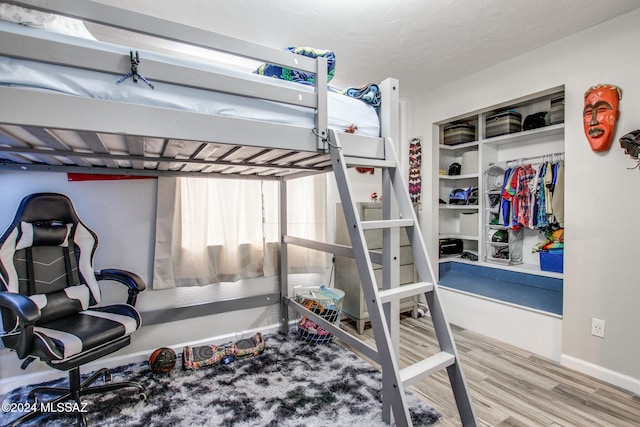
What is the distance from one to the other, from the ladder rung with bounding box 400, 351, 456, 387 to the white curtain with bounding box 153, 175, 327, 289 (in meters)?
1.84

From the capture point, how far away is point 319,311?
107 inches

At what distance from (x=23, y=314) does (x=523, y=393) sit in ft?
9.41

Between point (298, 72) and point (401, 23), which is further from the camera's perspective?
point (401, 23)

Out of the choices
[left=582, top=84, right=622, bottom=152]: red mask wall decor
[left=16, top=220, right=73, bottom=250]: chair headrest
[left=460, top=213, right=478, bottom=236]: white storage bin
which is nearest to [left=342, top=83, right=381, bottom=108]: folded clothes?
[left=582, top=84, right=622, bottom=152]: red mask wall decor

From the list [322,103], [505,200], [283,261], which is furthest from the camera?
[505,200]

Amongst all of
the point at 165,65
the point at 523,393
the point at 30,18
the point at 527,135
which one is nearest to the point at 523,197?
the point at 527,135

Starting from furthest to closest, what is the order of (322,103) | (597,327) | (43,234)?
(597,327)
(43,234)
(322,103)

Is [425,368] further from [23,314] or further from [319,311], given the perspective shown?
[23,314]

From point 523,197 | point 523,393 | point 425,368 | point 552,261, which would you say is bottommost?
point 523,393

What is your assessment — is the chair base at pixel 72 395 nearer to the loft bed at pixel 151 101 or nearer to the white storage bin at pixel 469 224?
the loft bed at pixel 151 101

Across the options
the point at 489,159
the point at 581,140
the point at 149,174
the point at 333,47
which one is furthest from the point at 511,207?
the point at 149,174

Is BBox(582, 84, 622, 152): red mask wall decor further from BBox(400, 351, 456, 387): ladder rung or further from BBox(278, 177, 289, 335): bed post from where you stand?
BBox(278, 177, 289, 335): bed post

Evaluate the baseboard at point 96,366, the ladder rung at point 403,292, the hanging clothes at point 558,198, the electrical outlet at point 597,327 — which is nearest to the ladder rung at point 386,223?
the ladder rung at point 403,292

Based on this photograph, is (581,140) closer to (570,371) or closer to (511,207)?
(511,207)
